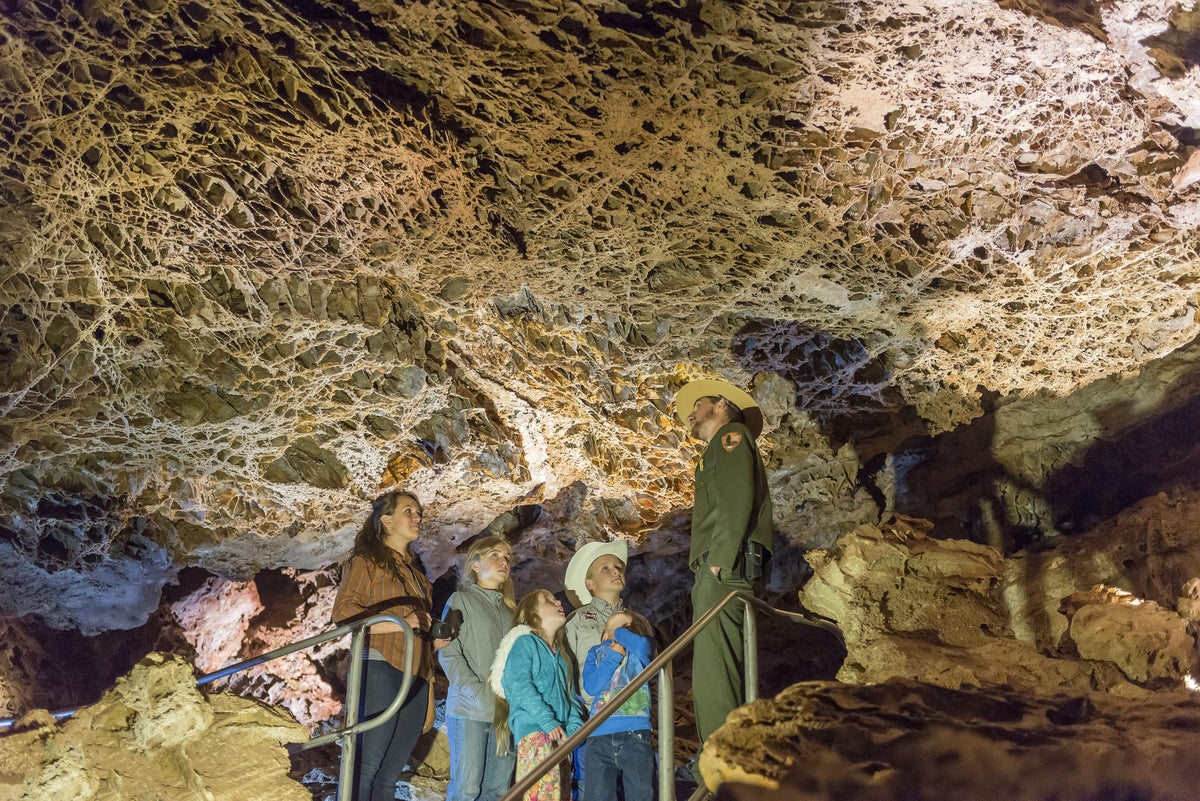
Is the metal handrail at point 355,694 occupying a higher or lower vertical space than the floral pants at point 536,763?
higher

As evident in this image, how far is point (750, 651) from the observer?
11.8 ft

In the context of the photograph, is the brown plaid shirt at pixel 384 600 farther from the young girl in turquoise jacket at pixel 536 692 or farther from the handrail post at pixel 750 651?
the handrail post at pixel 750 651

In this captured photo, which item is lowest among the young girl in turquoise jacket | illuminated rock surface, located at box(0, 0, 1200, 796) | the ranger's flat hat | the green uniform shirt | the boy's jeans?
the boy's jeans

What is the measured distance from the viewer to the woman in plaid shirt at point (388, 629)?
4074mm

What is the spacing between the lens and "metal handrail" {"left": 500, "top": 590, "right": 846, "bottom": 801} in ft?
8.51

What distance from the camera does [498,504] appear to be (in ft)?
23.3

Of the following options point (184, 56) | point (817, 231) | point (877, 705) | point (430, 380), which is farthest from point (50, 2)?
point (877, 705)

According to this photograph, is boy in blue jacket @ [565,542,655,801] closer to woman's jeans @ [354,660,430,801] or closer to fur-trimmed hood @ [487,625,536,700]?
fur-trimmed hood @ [487,625,536,700]

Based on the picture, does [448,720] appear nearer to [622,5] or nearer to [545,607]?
[545,607]

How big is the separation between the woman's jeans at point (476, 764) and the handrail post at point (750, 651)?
1256mm

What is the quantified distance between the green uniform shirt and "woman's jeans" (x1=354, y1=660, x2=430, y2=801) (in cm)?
150

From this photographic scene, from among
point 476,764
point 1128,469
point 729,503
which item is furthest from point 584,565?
point 1128,469

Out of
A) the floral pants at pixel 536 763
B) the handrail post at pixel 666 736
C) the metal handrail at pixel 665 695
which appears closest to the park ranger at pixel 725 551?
the metal handrail at pixel 665 695

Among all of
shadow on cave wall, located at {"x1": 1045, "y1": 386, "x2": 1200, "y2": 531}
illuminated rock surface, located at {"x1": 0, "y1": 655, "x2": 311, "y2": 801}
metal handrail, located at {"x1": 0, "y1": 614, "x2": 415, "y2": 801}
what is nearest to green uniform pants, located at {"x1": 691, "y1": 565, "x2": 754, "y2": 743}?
metal handrail, located at {"x1": 0, "y1": 614, "x2": 415, "y2": 801}
